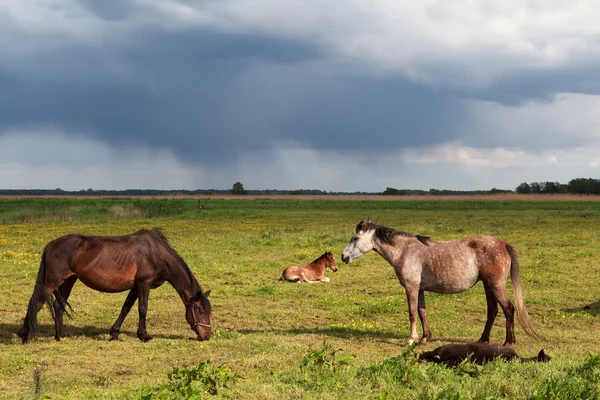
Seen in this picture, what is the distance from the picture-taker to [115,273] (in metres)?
12.0

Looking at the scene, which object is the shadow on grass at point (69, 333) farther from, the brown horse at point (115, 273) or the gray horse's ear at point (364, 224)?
the gray horse's ear at point (364, 224)

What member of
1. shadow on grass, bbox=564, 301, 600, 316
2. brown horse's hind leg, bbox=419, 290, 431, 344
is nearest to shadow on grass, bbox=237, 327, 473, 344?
brown horse's hind leg, bbox=419, 290, 431, 344

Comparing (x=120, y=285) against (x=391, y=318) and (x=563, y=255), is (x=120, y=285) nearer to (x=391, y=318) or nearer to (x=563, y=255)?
(x=391, y=318)

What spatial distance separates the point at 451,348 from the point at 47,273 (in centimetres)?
759

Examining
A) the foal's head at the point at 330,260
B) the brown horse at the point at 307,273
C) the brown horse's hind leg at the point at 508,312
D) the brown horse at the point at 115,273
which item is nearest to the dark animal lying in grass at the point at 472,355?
the brown horse's hind leg at the point at 508,312

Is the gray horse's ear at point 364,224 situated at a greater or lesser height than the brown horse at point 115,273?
greater

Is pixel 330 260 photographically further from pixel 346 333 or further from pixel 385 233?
pixel 385 233

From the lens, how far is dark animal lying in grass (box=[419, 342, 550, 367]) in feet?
30.0

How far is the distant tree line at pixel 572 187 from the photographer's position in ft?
465

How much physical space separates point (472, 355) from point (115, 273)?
6905 millimetres

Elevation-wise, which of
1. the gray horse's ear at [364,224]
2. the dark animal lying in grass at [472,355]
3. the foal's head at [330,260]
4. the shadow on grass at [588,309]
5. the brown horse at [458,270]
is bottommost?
the shadow on grass at [588,309]

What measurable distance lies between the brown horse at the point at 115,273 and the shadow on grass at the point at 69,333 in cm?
39

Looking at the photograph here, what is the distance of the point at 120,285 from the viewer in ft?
39.7

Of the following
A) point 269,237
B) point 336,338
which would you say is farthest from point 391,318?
point 269,237
